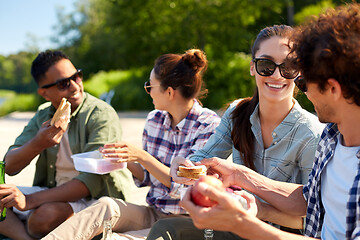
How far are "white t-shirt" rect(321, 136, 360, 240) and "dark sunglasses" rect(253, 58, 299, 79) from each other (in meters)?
0.73

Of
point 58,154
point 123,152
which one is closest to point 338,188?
point 123,152

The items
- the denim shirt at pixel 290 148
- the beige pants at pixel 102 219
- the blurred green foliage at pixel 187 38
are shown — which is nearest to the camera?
the denim shirt at pixel 290 148

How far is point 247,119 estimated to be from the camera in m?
2.97

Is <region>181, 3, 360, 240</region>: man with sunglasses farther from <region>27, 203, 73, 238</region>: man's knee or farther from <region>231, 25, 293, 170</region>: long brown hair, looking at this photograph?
<region>27, 203, 73, 238</region>: man's knee

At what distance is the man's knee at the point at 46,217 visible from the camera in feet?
11.5

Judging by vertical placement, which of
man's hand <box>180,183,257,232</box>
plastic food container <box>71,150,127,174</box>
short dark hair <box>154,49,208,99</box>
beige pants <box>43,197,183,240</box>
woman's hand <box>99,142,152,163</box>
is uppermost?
short dark hair <box>154,49,208,99</box>

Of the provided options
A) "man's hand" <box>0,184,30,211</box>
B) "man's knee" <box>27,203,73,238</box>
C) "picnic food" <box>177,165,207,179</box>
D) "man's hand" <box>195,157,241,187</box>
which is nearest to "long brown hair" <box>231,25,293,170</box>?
"man's hand" <box>195,157,241,187</box>

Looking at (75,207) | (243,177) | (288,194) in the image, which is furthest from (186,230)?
(75,207)

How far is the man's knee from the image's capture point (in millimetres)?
3516

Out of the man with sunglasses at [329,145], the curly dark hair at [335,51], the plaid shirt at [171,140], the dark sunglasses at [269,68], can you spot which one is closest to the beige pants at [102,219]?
the plaid shirt at [171,140]

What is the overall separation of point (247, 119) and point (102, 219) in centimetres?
125

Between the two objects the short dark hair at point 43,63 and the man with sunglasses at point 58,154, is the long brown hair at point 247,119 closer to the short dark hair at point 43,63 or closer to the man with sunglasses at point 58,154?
the man with sunglasses at point 58,154

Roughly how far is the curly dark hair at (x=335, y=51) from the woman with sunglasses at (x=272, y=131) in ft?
2.41

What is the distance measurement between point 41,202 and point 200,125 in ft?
4.82
